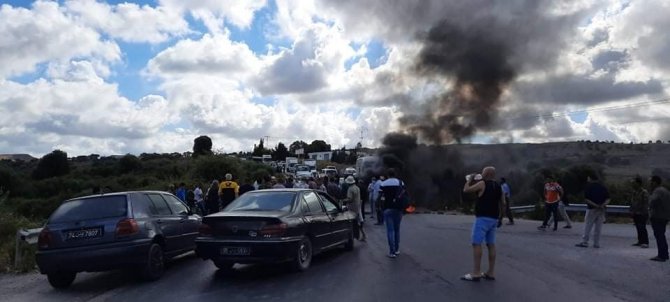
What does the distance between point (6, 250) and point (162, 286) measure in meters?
5.63

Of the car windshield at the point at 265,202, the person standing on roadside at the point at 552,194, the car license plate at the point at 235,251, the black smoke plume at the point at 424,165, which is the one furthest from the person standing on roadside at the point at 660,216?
the black smoke plume at the point at 424,165

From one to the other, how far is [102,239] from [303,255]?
3099 millimetres

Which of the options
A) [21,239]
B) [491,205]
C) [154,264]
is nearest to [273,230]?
[154,264]

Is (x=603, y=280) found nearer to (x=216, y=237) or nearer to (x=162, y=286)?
(x=216, y=237)

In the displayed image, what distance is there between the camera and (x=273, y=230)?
30.2 ft

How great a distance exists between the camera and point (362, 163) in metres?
42.7

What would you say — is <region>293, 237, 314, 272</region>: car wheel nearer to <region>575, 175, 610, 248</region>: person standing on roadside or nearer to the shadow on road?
the shadow on road

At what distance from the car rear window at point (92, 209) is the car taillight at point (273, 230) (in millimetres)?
2163

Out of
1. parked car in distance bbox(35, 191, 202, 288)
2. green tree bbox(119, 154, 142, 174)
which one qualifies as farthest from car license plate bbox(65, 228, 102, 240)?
green tree bbox(119, 154, 142, 174)

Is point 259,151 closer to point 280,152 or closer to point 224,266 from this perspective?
point 280,152

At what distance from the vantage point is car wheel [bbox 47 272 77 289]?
365 inches

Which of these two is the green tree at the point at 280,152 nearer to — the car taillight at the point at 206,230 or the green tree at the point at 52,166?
the green tree at the point at 52,166

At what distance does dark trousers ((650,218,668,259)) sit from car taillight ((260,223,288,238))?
720cm

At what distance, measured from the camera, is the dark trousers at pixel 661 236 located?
36.9 feet
